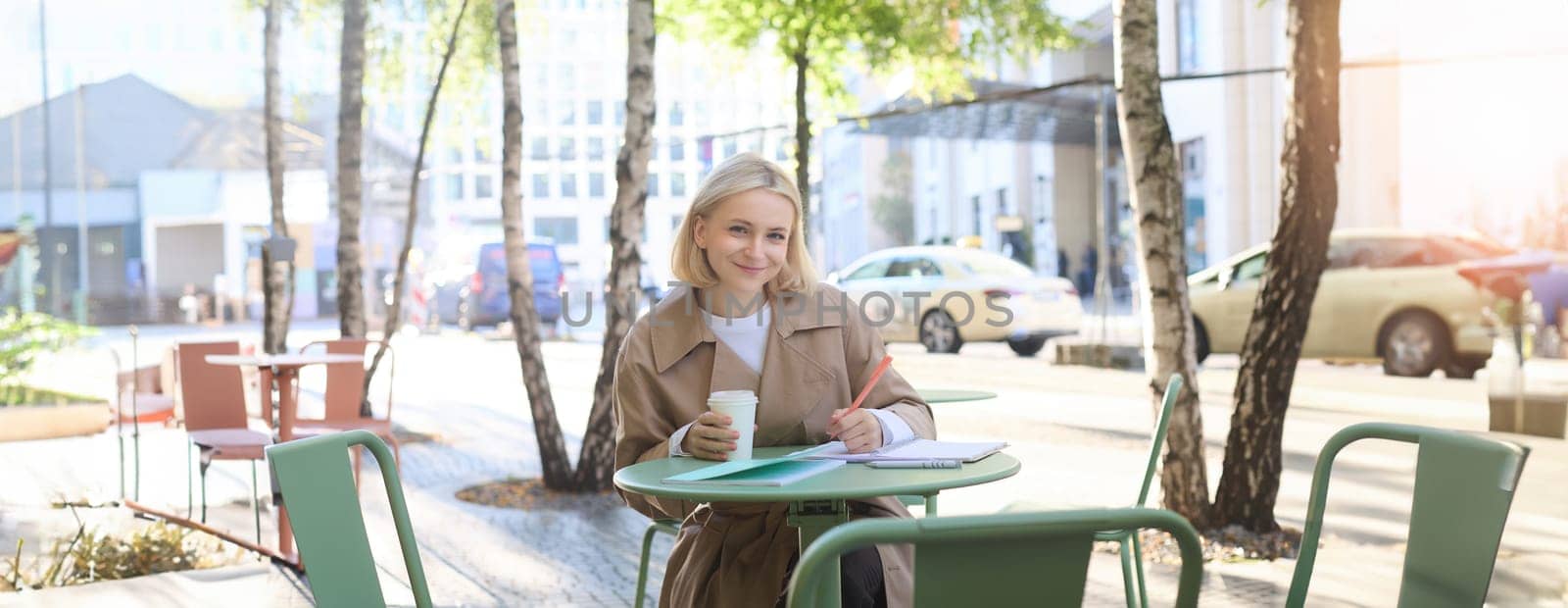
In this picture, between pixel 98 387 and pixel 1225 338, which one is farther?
pixel 1225 338

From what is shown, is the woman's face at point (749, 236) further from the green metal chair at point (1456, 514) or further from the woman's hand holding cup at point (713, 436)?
the green metal chair at point (1456, 514)

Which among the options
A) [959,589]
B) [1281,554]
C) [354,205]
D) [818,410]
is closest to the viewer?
[959,589]

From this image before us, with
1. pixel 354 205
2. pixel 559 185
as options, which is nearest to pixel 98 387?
pixel 354 205

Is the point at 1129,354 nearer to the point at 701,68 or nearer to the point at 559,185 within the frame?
the point at 701,68

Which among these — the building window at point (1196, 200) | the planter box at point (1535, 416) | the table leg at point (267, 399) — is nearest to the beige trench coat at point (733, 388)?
the table leg at point (267, 399)

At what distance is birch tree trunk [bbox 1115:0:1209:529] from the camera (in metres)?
6.16

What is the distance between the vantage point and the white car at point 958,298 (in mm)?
17844

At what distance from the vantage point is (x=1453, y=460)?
2158mm

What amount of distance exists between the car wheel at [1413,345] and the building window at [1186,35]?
12.4 meters

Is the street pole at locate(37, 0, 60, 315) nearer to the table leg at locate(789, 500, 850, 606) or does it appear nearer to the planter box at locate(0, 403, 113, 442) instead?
the planter box at locate(0, 403, 113, 442)

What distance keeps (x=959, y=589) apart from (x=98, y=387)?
12844 mm

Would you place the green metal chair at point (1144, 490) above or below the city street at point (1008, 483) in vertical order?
above

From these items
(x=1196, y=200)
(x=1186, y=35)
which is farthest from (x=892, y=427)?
(x=1196, y=200)

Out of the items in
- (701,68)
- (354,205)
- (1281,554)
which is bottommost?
(1281,554)
